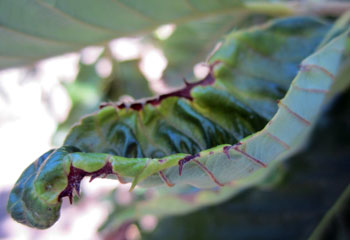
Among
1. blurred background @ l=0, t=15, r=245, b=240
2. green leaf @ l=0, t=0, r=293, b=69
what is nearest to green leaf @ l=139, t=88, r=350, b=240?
blurred background @ l=0, t=15, r=245, b=240

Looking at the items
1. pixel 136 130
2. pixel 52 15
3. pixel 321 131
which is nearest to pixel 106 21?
pixel 52 15

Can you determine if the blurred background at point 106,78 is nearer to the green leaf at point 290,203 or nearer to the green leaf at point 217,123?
the green leaf at point 290,203

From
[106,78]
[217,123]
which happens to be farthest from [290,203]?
[106,78]

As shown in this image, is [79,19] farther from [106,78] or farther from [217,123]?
[106,78]

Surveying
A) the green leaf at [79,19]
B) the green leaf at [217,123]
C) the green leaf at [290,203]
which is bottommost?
the green leaf at [290,203]

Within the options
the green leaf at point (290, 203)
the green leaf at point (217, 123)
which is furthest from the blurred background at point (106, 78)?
the green leaf at point (217, 123)

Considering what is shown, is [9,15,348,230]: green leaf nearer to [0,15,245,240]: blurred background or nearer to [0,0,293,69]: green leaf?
[0,0,293,69]: green leaf
